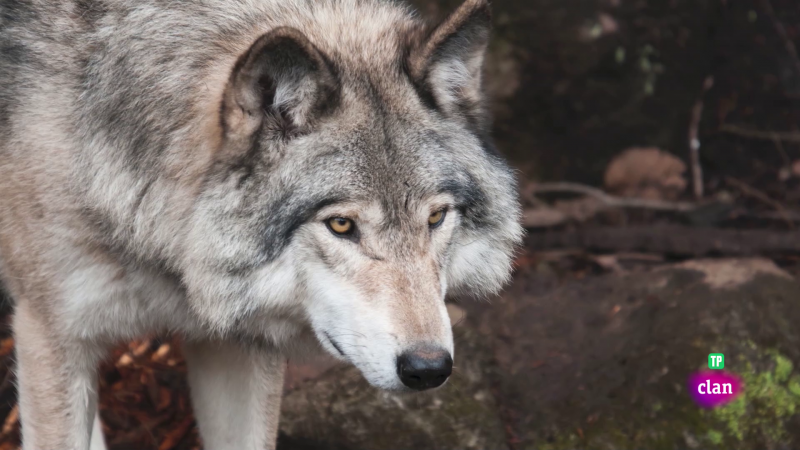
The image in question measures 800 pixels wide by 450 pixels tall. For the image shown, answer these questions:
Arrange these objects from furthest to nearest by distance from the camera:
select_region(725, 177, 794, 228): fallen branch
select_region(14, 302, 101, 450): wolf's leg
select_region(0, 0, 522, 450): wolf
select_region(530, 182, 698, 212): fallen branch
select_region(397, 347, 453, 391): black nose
A: select_region(530, 182, 698, 212): fallen branch → select_region(725, 177, 794, 228): fallen branch → select_region(14, 302, 101, 450): wolf's leg → select_region(0, 0, 522, 450): wolf → select_region(397, 347, 453, 391): black nose

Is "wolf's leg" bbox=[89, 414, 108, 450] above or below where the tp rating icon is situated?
below

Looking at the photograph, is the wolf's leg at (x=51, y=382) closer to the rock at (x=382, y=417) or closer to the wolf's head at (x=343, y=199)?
the wolf's head at (x=343, y=199)

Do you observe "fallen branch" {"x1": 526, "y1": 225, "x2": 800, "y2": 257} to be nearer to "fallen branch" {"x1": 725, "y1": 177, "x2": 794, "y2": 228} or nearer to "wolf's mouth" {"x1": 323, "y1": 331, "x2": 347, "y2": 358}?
"fallen branch" {"x1": 725, "y1": 177, "x2": 794, "y2": 228}

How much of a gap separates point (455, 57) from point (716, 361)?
2.41m

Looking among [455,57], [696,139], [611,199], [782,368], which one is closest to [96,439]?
[455,57]

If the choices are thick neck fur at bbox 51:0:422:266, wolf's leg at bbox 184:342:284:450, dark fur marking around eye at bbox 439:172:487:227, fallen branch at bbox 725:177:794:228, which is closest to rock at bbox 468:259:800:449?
fallen branch at bbox 725:177:794:228

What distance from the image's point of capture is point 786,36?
657 centimetres

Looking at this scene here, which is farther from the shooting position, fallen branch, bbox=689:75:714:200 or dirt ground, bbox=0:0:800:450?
fallen branch, bbox=689:75:714:200

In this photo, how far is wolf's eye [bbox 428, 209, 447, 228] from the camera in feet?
9.70

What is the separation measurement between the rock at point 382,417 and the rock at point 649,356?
7.2 inches

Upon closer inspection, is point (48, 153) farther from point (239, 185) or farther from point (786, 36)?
point (786, 36)

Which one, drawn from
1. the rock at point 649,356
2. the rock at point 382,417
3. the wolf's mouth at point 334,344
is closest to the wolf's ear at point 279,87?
the wolf's mouth at point 334,344

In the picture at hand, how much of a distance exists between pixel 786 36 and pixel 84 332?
5.45 meters

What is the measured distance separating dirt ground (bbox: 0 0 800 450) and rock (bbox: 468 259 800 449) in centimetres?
1
